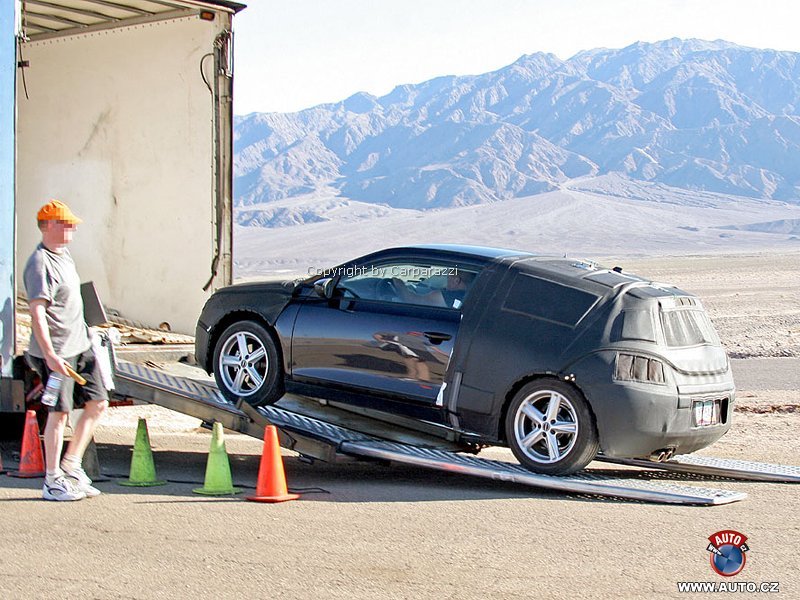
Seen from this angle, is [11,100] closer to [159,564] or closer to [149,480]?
[149,480]

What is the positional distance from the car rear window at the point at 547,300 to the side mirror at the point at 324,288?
143 centimetres

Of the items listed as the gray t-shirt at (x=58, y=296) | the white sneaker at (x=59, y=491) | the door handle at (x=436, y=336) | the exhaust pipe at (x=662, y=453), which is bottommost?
the white sneaker at (x=59, y=491)

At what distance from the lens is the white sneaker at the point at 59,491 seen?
7605 mm

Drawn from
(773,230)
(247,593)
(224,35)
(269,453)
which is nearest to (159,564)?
(247,593)

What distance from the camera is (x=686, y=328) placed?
8.24 metres

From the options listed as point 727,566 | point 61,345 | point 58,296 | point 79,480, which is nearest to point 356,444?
point 79,480

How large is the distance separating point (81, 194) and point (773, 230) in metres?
146

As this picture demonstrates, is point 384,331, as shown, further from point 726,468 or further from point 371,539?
point 726,468

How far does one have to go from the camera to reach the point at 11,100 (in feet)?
27.9

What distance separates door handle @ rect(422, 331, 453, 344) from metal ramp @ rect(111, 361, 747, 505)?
2.54 feet

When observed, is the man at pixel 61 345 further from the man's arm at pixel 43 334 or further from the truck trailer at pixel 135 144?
the truck trailer at pixel 135 144

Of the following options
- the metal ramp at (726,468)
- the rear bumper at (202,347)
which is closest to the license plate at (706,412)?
the metal ramp at (726,468)

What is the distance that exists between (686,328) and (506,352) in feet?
4.19

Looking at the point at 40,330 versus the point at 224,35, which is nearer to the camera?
the point at 40,330
